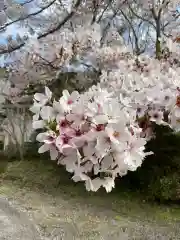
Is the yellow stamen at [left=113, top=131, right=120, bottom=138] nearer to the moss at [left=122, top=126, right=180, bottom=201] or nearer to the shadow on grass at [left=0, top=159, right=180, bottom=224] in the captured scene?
the shadow on grass at [left=0, top=159, right=180, bottom=224]

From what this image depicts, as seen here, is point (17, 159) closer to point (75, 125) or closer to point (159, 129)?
point (159, 129)

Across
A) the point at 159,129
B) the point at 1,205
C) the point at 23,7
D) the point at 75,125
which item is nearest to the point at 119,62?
the point at 159,129

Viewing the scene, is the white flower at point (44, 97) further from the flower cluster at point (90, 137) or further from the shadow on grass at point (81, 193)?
the shadow on grass at point (81, 193)

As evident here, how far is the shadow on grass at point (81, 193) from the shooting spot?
6.09 ft

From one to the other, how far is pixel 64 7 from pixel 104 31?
0.45 m

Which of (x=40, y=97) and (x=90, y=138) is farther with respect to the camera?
(x=40, y=97)

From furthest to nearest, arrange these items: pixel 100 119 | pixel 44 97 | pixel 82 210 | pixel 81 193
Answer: pixel 81 193
pixel 82 210
pixel 44 97
pixel 100 119

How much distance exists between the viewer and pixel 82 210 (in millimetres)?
1809

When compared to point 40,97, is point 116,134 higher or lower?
lower

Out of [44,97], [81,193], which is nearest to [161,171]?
[81,193]

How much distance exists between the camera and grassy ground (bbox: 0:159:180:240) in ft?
5.30

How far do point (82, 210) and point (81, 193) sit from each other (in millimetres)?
211

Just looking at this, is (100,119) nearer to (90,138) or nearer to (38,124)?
(90,138)

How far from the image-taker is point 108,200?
196cm
